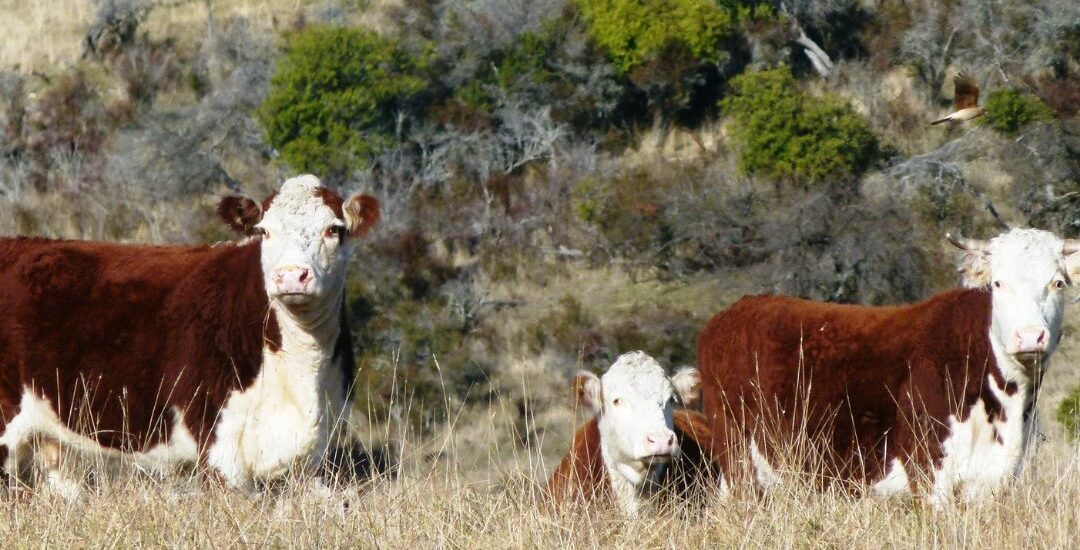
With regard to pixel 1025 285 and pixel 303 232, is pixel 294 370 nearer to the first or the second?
pixel 303 232

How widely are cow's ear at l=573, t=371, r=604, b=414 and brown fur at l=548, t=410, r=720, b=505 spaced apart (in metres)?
0.18

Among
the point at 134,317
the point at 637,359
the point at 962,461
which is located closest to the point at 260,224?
the point at 134,317

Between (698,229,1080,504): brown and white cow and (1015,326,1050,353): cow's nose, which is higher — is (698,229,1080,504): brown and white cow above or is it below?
below

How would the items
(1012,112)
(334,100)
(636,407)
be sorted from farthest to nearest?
(334,100) < (1012,112) < (636,407)

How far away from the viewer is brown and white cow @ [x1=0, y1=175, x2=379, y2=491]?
26.0 ft

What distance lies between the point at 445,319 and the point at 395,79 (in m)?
8.02

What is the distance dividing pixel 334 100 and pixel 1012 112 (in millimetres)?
12697

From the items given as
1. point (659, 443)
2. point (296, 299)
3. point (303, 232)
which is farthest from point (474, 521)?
Result: point (659, 443)

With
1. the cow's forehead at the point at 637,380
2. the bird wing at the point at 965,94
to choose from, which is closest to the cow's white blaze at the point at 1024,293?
the cow's forehead at the point at 637,380

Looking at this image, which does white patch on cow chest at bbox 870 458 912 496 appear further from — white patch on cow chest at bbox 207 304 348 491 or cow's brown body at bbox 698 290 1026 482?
white patch on cow chest at bbox 207 304 348 491

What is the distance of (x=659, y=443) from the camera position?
8469 mm

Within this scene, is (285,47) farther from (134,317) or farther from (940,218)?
(134,317)

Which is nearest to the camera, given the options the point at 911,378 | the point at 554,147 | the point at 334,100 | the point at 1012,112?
the point at 911,378

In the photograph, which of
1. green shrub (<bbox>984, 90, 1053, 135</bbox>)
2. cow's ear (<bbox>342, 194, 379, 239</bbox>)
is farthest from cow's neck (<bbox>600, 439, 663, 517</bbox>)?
green shrub (<bbox>984, 90, 1053, 135</bbox>)
